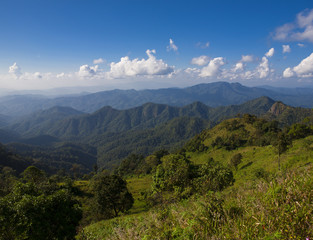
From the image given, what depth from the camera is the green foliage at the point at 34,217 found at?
1119 cm

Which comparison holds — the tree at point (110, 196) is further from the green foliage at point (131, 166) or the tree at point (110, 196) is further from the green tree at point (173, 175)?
the green foliage at point (131, 166)

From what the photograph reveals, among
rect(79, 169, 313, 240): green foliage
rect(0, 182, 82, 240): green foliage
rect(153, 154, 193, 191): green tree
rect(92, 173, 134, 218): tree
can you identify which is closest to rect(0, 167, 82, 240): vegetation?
rect(0, 182, 82, 240): green foliage

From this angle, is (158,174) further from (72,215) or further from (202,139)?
(202,139)

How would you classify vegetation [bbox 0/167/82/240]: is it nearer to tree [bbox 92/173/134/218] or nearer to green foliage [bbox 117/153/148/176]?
tree [bbox 92/173/134/218]

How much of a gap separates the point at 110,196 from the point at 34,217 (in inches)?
968

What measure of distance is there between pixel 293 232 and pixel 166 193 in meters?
17.8

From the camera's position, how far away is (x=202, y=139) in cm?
13900

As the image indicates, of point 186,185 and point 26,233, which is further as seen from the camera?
point 186,185

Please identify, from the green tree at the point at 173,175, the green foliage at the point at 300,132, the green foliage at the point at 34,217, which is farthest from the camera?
the green foliage at the point at 300,132

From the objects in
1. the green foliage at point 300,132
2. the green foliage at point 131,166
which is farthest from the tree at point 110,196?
the green foliage at point 131,166

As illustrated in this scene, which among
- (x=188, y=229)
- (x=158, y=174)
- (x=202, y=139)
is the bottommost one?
(x=202, y=139)

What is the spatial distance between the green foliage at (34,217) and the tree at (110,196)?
67.2 ft

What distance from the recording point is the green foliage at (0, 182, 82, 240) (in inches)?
440

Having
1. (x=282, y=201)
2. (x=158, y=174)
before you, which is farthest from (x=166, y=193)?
(x=282, y=201)
